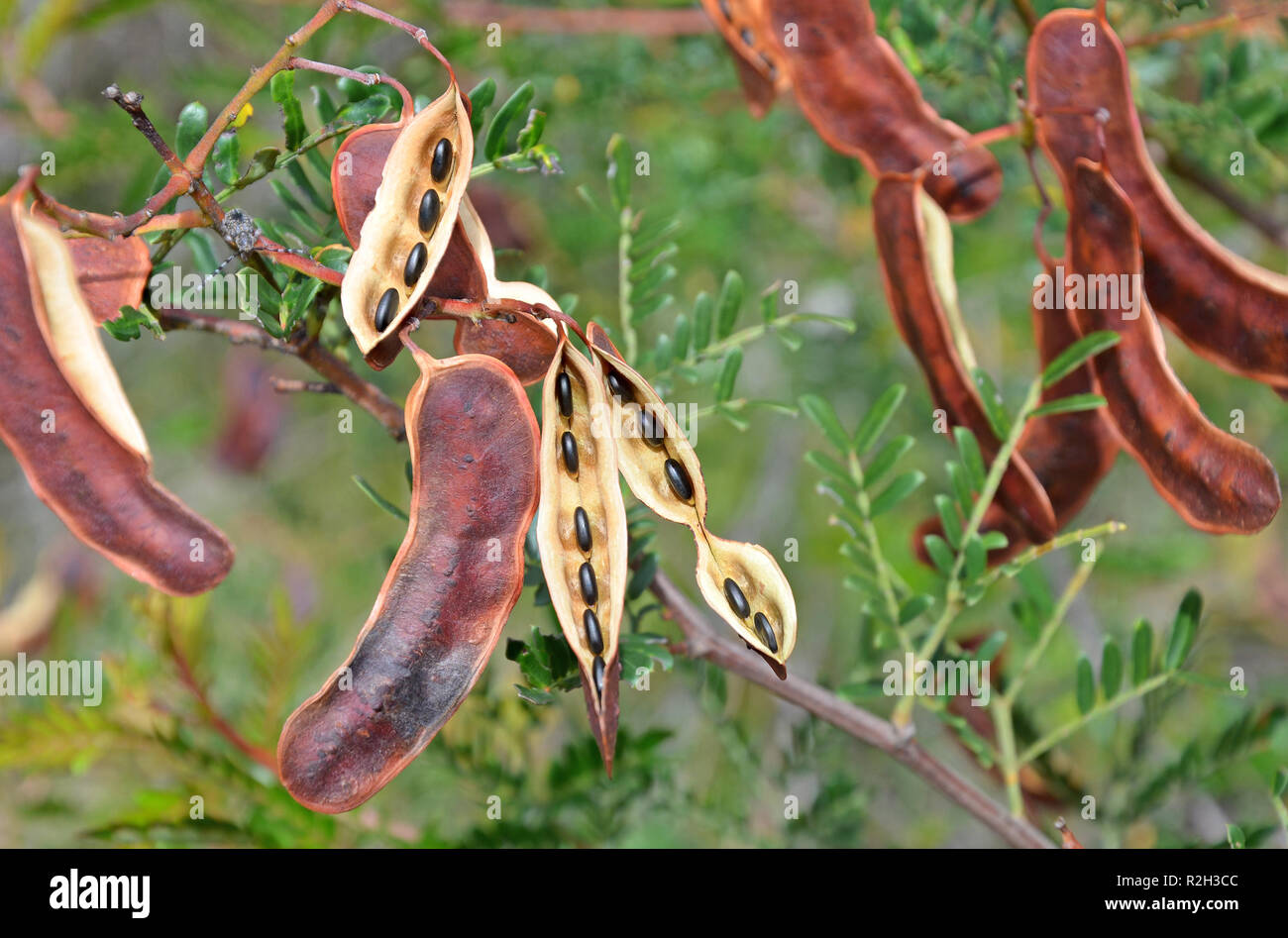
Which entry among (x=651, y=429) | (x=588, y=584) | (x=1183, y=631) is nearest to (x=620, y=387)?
(x=651, y=429)

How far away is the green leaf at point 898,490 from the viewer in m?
1.00

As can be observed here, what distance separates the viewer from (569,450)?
718mm

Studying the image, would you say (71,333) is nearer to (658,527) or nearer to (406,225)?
(406,225)

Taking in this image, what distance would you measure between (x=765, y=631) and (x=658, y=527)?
336mm

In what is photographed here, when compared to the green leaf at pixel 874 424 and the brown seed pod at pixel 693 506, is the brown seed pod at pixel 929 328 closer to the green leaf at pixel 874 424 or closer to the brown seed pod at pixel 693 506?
the green leaf at pixel 874 424

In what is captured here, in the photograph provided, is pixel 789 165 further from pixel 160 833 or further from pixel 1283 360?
pixel 160 833

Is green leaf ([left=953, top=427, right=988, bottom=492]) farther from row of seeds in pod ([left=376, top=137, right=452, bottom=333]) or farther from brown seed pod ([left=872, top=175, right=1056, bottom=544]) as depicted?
row of seeds in pod ([left=376, top=137, right=452, bottom=333])

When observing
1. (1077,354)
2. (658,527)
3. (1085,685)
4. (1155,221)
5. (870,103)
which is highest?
(870,103)

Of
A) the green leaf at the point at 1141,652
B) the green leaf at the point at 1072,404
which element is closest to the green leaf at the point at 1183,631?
the green leaf at the point at 1141,652

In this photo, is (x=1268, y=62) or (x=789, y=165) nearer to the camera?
(x=1268, y=62)

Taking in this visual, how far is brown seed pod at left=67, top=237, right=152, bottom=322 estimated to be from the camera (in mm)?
746

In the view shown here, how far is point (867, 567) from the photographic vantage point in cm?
108

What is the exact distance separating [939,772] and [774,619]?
15.2 inches
